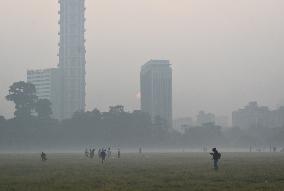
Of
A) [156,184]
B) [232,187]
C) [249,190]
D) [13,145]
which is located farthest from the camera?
[13,145]

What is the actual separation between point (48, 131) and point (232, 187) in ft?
565

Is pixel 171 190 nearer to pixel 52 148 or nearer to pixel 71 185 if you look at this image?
pixel 71 185

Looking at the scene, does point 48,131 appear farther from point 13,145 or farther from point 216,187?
point 216,187

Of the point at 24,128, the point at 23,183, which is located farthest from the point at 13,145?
the point at 23,183

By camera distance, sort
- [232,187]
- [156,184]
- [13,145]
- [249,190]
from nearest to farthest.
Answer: [249,190]
[232,187]
[156,184]
[13,145]

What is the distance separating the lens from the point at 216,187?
2884cm

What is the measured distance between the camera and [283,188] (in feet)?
90.6

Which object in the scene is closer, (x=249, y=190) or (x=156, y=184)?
(x=249, y=190)

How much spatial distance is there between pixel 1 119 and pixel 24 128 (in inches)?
373

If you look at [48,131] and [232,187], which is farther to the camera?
[48,131]

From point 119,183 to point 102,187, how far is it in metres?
2.47

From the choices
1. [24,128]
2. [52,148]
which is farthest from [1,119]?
[52,148]

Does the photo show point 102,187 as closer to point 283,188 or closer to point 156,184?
point 156,184

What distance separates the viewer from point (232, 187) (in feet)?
94.4
